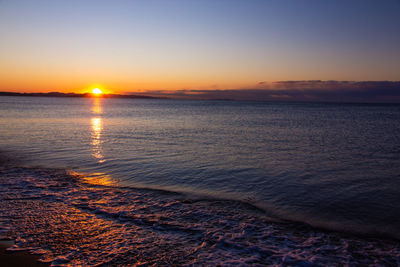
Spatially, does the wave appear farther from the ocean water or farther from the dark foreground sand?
the dark foreground sand

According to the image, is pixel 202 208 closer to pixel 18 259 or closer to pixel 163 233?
pixel 163 233

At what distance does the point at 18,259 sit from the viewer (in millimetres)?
5172

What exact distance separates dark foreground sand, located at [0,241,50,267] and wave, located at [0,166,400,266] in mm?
161

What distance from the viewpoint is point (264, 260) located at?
215 inches

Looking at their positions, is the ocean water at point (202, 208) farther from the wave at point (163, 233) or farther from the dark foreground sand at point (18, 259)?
the dark foreground sand at point (18, 259)

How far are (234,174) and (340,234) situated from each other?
225 inches

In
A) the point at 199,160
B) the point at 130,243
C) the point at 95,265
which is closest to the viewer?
the point at 95,265

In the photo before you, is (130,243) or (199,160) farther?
(199,160)

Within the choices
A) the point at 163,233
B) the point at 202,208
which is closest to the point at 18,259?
the point at 163,233

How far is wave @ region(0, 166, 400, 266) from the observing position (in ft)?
17.9

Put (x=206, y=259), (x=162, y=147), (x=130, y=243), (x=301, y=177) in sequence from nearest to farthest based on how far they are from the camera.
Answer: (x=206, y=259) → (x=130, y=243) → (x=301, y=177) → (x=162, y=147)

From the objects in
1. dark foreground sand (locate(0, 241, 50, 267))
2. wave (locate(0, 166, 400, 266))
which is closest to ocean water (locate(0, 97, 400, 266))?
wave (locate(0, 166, 400, 266))

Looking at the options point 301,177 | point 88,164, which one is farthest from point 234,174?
point 88,164

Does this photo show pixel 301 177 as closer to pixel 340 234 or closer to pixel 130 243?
pixel 340 234
